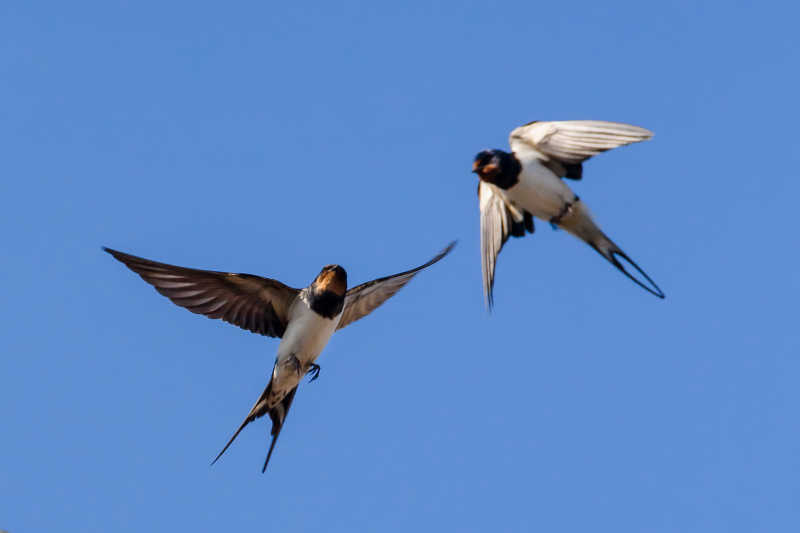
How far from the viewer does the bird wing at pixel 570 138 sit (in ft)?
19.5

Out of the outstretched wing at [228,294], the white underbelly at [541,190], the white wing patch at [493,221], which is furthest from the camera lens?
the white wing patch at [493,221]

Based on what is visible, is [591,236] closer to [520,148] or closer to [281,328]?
[520,148]

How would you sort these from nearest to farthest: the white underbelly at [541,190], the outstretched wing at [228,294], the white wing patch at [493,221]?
the white underbelly at [541,190] < the outstretched wing at [228,294] < the white wing patch at [493,221]

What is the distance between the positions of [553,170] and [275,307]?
1.56 m

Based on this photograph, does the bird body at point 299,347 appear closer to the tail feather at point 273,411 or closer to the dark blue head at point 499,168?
the tail feather at point 273,411

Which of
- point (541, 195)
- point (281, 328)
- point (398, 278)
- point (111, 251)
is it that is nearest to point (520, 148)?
point (541, 195)

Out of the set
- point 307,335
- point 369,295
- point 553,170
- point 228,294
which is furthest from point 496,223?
point 228,294

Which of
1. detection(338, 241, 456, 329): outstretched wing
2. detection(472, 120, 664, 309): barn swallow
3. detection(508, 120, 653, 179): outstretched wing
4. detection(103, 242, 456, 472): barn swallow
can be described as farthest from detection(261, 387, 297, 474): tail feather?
detection(508, 120, 653, 179): outstretched wing

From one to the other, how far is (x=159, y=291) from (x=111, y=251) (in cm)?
54

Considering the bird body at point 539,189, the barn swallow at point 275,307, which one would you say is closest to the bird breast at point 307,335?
the barn swallow at point 275,307

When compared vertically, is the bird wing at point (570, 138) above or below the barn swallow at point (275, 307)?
above

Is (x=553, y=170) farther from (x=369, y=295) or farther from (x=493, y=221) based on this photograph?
(x=369, y=295)

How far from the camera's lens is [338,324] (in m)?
6.57

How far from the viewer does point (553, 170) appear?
613 cm
